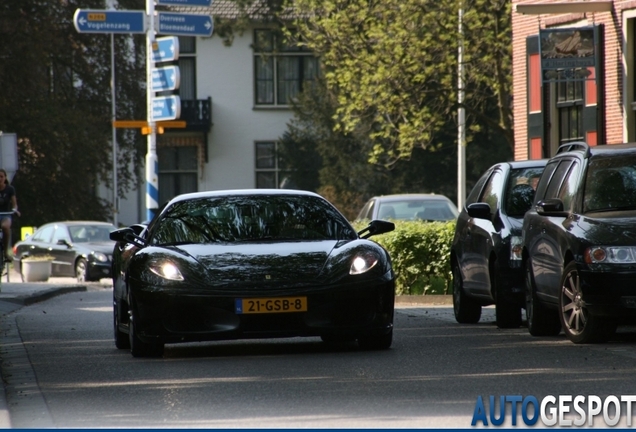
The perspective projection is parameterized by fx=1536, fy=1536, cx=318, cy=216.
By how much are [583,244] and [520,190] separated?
11.5ft

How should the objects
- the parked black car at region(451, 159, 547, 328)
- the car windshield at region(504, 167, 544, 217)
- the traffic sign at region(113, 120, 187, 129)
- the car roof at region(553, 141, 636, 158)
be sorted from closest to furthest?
the car roof at region(553, 141, 636, 158) → the parked black car at region(451, 159, 547, 328) → the car windshield at region(504, 167, 544, 217) → the traffic sign at region(113, 120, 187, 129)

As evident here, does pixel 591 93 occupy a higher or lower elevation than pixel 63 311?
higher

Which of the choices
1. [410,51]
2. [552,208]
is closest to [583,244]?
[552,208]

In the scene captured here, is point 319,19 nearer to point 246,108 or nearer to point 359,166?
point 359,166

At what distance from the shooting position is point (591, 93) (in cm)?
2761

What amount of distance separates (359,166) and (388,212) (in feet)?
82.8

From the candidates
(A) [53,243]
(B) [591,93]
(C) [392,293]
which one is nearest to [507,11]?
(B) [591,93]

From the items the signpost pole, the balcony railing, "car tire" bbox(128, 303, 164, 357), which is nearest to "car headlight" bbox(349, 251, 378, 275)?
"car tire" bbox(128, 303, 164, 357)

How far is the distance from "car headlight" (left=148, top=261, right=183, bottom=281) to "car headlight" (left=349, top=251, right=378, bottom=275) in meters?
1.34

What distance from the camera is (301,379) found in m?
10.2

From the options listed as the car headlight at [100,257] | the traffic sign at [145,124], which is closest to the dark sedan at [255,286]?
the traffic sign at [145,124]

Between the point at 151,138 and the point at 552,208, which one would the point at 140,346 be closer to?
the point at 552,208

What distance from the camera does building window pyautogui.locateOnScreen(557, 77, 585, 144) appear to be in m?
28.4

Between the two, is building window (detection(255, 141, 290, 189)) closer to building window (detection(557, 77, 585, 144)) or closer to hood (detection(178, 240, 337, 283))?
building window (detection(557, 77, 585, 144))
